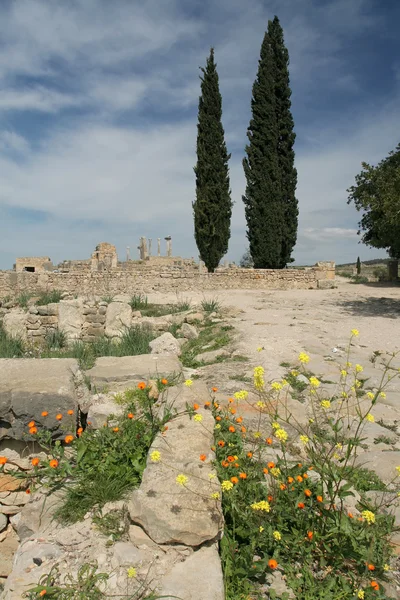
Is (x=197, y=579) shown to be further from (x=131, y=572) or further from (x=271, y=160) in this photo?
(x=271, y=160)

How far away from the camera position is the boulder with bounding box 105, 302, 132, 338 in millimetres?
7938

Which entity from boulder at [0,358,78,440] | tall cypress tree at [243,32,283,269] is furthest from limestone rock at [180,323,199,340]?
tall cypress tree at [243,32,283,269]

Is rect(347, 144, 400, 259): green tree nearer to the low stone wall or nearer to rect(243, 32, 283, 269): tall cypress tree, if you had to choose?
rect(243, 32, 283, 269): tall cypress tree

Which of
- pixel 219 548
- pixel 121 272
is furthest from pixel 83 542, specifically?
pixel 121 272

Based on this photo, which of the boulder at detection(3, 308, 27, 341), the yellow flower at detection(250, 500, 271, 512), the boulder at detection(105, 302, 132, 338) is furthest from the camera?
the boulder at detection(105, 302, 132, 338)

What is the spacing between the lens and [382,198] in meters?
11.4

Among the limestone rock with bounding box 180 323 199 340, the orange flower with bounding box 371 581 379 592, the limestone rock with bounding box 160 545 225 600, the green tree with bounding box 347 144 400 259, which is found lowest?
the orange flower with bounding box 371 581 379 592

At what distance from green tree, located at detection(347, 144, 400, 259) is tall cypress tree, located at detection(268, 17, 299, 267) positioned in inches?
195

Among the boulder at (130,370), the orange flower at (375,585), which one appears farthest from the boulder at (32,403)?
the orange flower at (375,585)

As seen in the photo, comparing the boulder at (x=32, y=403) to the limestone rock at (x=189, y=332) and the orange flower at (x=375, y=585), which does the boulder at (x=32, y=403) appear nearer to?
the orange flower at (x=375, y=585)

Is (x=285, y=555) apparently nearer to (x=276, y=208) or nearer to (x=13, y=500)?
(x=13, y=500)

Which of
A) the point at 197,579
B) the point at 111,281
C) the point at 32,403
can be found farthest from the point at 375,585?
the point at 111,281

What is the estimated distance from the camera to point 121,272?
57.3 feet

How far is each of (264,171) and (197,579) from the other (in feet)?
71.3
